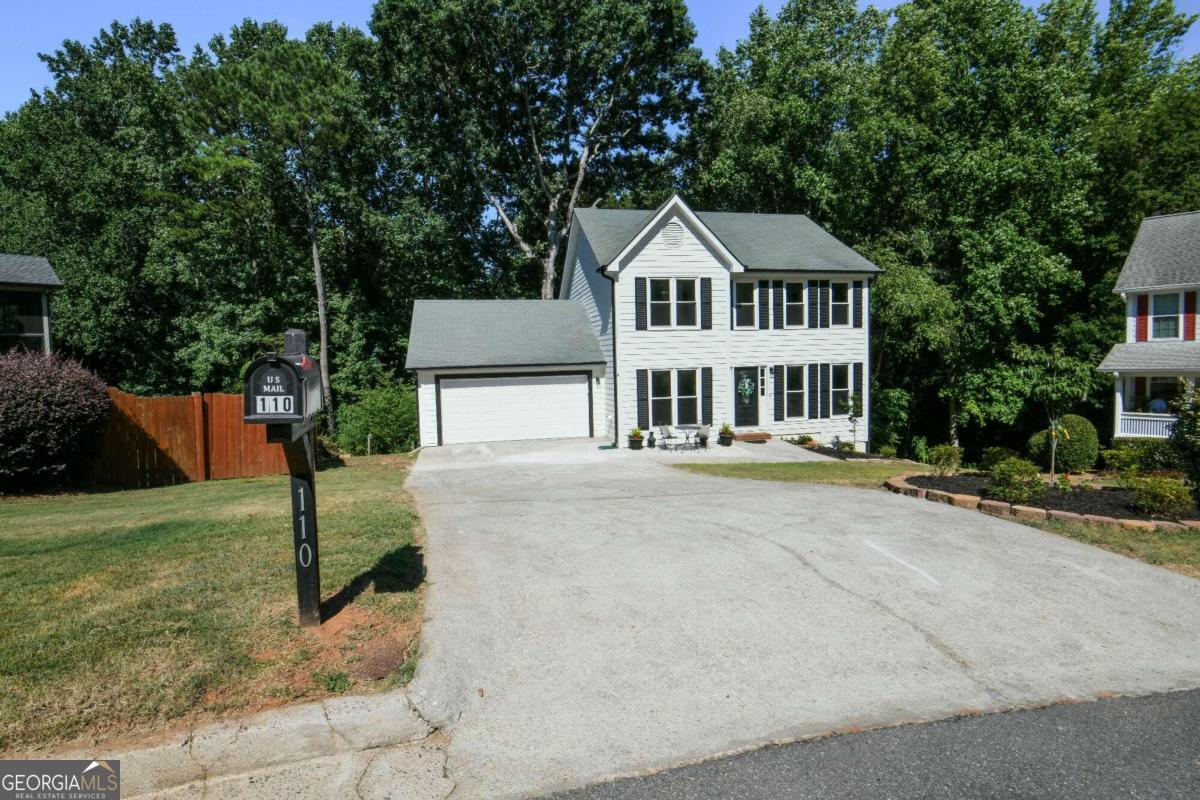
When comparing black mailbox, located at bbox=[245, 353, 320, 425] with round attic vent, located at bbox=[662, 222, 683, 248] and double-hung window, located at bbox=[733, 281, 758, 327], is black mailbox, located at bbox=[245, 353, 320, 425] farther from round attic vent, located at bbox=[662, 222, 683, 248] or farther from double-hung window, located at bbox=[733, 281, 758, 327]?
double-hung window, located at bbox=[733, 281, 758, 327]

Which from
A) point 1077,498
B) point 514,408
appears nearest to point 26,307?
point 514,408

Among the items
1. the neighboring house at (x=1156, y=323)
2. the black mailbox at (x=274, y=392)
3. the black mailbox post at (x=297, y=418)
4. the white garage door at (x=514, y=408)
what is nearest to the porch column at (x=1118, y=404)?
the neighboring house at (x=1156, y=323)

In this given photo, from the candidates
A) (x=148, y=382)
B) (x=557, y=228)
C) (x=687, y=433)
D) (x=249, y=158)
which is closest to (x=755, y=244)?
(x=687, y=433)

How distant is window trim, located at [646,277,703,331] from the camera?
21625 mm

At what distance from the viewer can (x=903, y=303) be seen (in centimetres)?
2408

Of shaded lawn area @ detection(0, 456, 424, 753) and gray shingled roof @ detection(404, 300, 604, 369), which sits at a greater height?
gray shingled roof @ detection(404, 300, 604, 369)

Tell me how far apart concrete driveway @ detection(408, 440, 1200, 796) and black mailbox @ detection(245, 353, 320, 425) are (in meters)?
2.11

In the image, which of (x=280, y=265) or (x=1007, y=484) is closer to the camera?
(x=1007, y=484)

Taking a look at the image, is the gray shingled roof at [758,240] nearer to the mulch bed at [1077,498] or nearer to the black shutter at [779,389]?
the black shutter at [779,389]

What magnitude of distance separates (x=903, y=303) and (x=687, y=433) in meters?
9.77

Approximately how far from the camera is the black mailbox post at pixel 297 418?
5090mm

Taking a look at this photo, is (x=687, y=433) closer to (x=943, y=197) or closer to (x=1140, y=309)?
(x=943, y=197)

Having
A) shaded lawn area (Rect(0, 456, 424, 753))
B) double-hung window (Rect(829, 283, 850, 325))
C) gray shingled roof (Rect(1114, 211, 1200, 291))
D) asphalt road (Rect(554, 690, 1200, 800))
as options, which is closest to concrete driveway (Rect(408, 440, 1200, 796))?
asphalt road (Rect(554, 690, 1200, 800))

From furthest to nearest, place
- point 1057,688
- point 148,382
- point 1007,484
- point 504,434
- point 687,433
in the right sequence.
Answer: point 148,382, point 504,434, point 687,433, point 1007,484, point 1057,688
